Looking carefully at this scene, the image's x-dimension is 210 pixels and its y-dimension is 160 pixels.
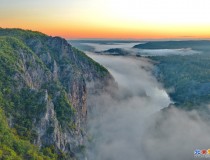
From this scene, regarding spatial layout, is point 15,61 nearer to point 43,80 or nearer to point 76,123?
point 43,80

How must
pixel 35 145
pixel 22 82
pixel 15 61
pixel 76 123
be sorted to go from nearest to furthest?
pixel 35 145 → pixel 22 82 → pixel 15 61 → pixel 76 123

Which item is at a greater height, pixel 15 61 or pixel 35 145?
pixel 15 61

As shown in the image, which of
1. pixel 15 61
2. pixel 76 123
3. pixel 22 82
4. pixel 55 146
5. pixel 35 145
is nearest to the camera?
pixel 35 145

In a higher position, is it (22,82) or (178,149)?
(22,82)

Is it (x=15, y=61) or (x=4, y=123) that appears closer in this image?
(x=4, y=123)

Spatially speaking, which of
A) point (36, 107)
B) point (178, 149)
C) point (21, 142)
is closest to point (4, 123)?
point (21, 142)

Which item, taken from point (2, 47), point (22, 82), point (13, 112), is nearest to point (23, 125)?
point (13, 112)

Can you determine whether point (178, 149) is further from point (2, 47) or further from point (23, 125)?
point (2, 47)

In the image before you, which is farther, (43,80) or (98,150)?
(98,150)

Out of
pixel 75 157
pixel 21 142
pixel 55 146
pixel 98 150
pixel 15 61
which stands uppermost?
pixel 15 61
